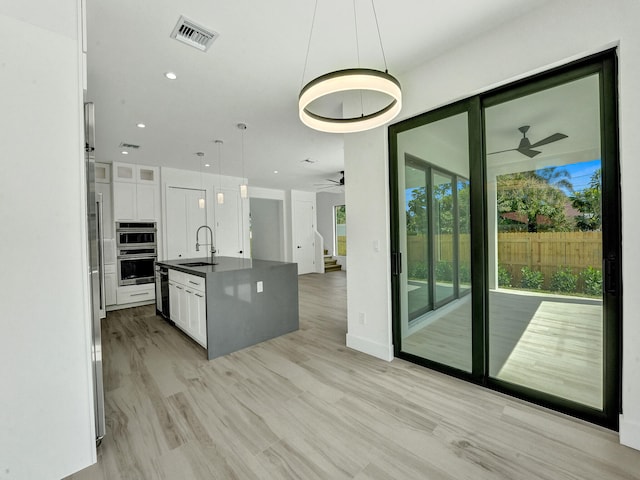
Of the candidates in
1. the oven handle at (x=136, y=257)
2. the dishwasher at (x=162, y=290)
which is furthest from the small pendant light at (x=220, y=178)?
the oven handle at (x=136, y=257)

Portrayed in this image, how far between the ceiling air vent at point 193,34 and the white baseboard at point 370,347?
3102 millimetres

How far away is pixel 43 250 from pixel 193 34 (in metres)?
1.79

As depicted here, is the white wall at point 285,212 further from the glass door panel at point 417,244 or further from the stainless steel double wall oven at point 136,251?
the glass door panel at point 417,244

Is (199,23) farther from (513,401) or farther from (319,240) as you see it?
(319,240)

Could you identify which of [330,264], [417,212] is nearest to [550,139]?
[417,212]

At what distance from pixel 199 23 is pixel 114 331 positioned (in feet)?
13.3

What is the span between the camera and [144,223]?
18.3 feet

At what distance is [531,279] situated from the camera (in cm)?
214

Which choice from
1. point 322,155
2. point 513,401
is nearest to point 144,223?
point 322,155

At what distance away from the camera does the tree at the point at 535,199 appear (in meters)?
1.99

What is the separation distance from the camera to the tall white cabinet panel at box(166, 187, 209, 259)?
594 cm

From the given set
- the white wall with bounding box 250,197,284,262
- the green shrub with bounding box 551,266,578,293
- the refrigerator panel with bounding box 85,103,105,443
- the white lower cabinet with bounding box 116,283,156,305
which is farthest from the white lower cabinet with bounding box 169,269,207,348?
the white wall with bounding box 250,197,284,262

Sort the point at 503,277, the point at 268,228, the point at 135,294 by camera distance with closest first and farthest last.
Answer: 1. the point at 503,277
2. the point at 135,294
3. the point at 268,228

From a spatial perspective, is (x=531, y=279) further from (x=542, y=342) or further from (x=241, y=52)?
(x=241, y=52)
